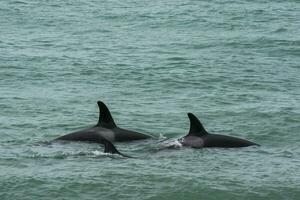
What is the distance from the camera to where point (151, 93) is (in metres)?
28.0

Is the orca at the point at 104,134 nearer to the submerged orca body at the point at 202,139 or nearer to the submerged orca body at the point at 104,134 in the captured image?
the submerged orca body at the point at 104,134

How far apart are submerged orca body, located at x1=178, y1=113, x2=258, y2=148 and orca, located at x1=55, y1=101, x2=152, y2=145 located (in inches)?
55.8

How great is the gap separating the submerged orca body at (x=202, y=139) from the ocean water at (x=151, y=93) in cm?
45

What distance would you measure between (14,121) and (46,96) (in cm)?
368

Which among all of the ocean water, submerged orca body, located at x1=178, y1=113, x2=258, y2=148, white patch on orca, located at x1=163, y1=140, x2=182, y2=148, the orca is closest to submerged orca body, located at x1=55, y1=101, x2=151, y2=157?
the orca

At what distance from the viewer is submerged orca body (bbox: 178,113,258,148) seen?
20.2 meters

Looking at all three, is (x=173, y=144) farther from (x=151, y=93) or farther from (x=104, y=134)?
(x=151, y=93)

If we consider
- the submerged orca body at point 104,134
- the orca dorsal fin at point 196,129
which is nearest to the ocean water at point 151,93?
the submerged orca body at point 104,134

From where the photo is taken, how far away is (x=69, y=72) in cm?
3134

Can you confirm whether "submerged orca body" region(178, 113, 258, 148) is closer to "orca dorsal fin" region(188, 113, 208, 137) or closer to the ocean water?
"orca dorsal fin" region(188, 113, 208, 137)

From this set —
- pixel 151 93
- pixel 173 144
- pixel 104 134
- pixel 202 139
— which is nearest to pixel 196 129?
pixel 202 139

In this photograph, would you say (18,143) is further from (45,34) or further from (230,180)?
(45,34)

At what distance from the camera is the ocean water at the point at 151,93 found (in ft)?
58.6

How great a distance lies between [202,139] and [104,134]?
256cm
